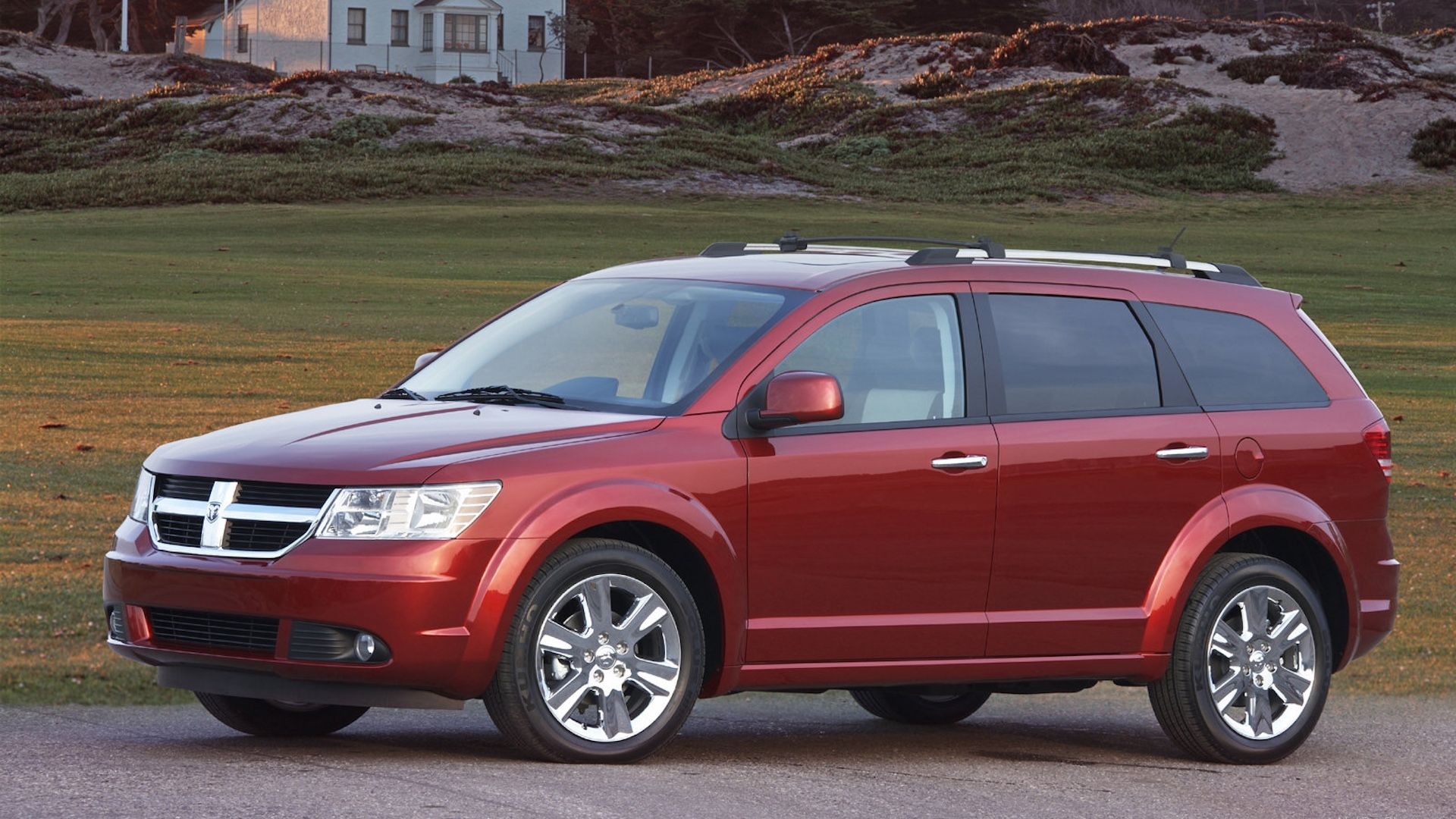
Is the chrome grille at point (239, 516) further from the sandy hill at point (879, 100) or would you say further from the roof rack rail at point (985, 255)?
the sandy hill at point (879, 100)

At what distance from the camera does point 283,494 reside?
6.80 metres

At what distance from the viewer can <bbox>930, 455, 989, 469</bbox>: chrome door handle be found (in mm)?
7656

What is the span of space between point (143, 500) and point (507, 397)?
1.27 m

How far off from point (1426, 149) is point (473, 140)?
95.0 ft

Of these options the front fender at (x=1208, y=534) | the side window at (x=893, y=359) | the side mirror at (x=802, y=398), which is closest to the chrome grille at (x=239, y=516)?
the side mirror at (x=802, y=398)

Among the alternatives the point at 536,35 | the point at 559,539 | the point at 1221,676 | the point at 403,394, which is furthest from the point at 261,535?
the point at 536,35

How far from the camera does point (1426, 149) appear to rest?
67625 millimetres

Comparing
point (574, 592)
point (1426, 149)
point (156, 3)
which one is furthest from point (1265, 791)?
point (156, 3)

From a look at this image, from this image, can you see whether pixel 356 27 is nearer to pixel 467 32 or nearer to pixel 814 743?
pixel 467 32

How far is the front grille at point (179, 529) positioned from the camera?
6.98 m

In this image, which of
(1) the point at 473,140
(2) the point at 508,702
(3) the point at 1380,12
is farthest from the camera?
(3) the point at 1380,12

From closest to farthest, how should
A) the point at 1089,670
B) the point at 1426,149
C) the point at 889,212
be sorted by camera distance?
the point at 1089,670 < the point at 889,212 < the point at 1426,149

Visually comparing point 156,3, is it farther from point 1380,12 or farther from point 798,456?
point 798,456

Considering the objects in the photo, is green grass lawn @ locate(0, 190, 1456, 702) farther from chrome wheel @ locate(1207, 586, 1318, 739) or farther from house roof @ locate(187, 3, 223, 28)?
house roof @ locate(187, 3, 223, 28)
